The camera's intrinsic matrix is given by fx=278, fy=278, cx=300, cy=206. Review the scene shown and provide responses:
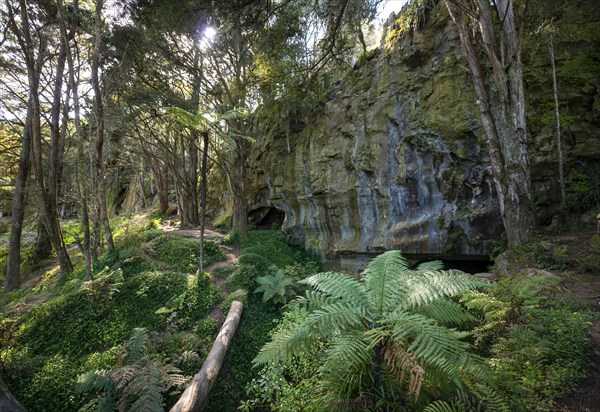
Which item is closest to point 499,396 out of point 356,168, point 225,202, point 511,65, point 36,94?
point 511,65

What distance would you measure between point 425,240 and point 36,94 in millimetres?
10672

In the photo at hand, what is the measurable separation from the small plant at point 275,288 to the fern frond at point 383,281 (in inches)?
116

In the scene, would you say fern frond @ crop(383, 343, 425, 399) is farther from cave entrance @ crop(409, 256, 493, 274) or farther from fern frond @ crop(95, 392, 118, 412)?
cave entrance @ crop(409, 256, 493, 274)

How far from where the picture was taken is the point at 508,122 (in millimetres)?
5613

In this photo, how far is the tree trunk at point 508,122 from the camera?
5.56 m

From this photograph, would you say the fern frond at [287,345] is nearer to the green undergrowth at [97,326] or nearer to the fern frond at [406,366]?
the fern frond at [406,366]

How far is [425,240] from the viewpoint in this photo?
731cm

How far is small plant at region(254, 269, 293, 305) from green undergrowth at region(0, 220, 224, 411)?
3.15ft

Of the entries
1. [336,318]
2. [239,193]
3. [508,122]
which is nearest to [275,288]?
[336,318]

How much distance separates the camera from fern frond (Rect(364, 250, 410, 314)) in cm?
275

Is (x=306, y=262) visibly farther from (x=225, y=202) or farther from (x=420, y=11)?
(x=420, y=11)

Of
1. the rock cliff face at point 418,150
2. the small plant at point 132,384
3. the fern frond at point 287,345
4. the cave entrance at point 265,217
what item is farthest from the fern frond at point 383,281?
the cave entrance at point 265,217

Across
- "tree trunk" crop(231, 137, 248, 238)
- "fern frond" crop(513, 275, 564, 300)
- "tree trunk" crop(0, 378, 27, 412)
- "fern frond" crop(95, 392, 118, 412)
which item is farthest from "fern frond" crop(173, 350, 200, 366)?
"tree trunk" crop(231, 137, 248, 238)

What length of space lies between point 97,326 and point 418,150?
7.93 metres
